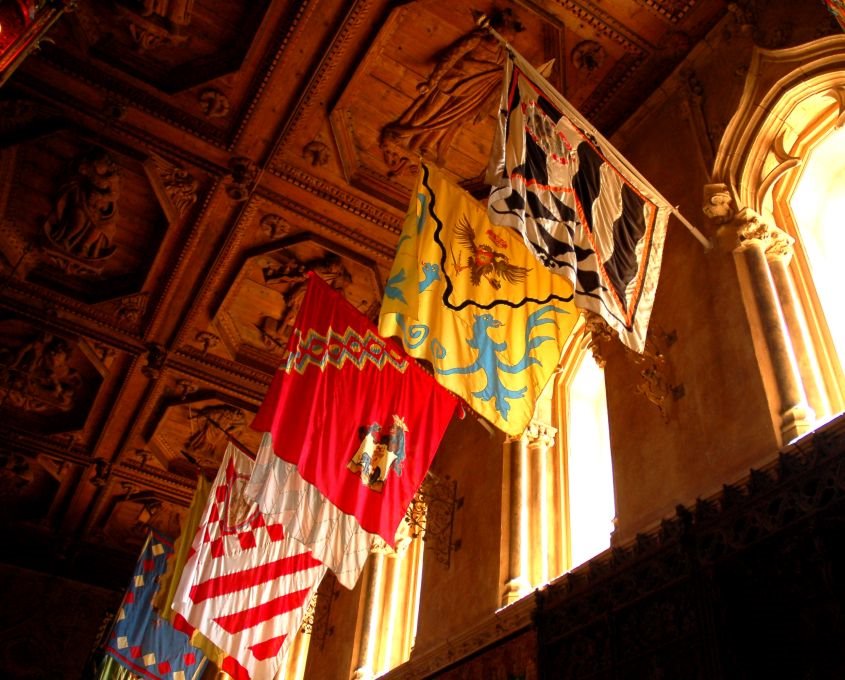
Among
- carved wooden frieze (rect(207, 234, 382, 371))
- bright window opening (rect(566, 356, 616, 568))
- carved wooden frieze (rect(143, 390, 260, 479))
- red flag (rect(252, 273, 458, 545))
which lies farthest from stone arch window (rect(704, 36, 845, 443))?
carved wooden frieze (rect(143, 390, 260, 479))

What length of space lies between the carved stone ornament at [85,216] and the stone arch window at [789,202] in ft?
25.7

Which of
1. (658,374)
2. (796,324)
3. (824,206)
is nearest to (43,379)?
(658,374)

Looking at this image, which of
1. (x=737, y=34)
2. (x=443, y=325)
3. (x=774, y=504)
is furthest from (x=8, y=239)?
(x=774, y=504)

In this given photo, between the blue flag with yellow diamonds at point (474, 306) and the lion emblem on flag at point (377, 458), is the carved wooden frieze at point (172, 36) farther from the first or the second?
the lion emblem on flag at point (377, 458)

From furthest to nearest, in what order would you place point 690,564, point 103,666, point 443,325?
1. point 103,666
2. point 443,325
3. point 690,564

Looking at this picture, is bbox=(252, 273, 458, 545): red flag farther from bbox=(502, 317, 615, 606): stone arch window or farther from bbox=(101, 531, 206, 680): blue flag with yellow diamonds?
bbox=(101, 531, 206, 680): blue flag with yellow diamonds

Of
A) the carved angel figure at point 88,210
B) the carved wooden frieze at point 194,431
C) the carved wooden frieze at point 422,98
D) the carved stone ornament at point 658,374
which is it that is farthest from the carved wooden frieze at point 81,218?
the carved stone ornament at point 658,374

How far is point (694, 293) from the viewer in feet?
23.4

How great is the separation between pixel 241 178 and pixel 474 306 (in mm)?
5180

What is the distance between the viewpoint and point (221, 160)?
10312 millimetres

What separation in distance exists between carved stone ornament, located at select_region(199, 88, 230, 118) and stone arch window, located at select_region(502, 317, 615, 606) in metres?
5.17

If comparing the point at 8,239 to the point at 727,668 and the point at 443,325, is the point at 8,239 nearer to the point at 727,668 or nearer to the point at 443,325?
the point at 443,325

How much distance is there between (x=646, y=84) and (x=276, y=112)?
453cm

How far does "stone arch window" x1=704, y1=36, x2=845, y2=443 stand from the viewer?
20.2 feet
